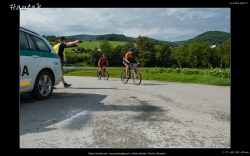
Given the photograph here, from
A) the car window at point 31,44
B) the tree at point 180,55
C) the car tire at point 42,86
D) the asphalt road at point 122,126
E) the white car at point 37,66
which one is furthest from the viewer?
the tree at point 180,55

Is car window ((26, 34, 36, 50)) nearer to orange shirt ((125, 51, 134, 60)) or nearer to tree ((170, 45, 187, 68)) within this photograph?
orange shirt ((125, 51, 134, 60))

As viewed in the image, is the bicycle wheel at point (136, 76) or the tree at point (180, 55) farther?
the tree at point (180, 55)

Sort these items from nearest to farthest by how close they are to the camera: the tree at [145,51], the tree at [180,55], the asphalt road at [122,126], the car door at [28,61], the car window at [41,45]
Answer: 1. the asphalt road at [122,126]
2. the car door at [28,61]
3. the car window at [41,45]
4. the tree at [145,51]
5. the tree at [180,55]

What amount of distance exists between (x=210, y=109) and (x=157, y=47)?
88.0 m

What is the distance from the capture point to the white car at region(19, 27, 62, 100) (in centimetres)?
468

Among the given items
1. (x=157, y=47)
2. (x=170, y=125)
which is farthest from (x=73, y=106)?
(x=157, y=47)

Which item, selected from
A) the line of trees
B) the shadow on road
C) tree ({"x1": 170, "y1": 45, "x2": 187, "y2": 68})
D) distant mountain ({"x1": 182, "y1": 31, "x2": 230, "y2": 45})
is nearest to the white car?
the shadow on road

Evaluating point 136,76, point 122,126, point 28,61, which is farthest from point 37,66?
point 136,76

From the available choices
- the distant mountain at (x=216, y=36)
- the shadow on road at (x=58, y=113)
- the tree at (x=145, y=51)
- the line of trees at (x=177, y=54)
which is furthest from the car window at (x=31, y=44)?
the tree at (x=145, y=51)

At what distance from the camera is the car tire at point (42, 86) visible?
525 centimetres

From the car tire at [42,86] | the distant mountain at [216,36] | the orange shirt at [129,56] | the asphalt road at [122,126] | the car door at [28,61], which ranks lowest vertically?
the asphalt road at [122,126]

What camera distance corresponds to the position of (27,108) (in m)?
4.54

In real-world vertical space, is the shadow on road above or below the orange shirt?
below

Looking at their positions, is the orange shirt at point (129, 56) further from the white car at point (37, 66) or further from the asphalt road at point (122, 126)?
the asphalt road at point (122, 126)
